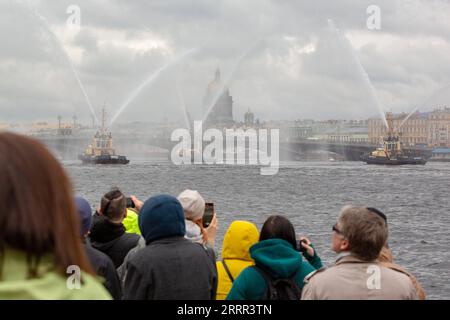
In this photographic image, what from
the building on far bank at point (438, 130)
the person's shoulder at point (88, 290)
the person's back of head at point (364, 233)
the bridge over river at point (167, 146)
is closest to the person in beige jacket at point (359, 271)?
the person's back of head at point (364, 233)

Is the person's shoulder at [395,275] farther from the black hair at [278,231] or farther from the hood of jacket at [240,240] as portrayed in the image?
the hood of jacket at [240,240]

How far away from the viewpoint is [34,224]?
5.87 ft

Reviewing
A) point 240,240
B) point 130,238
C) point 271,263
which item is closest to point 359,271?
point 271,263

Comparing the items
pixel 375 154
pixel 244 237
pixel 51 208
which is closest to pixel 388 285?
pixel 244 237

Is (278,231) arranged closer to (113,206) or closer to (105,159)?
(113,206)

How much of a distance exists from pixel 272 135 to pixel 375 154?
15.7 m

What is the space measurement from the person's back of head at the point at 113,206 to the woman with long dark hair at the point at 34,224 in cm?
358

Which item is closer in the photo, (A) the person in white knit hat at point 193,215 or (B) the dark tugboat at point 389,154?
(A) the person in white knit hat at point 193,215

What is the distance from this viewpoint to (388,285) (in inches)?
140

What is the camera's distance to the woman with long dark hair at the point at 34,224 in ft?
5.83

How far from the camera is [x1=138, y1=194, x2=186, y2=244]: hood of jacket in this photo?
395 cm
